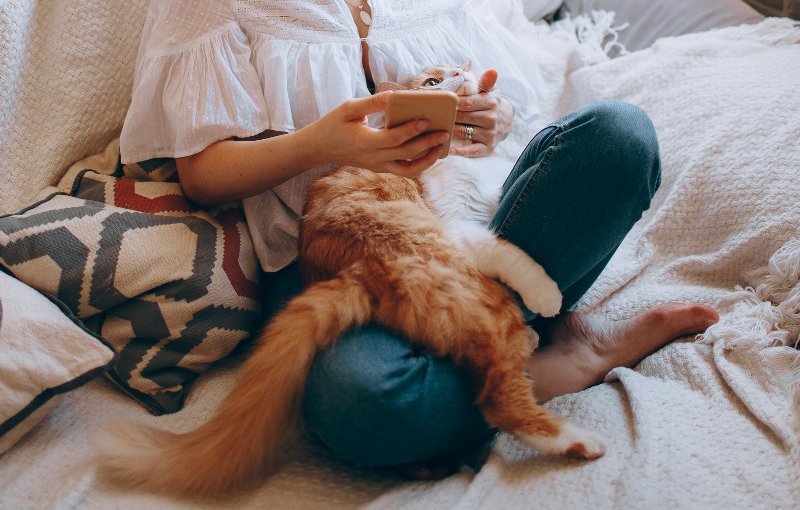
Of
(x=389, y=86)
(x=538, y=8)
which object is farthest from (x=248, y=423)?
(x=538, y=8)

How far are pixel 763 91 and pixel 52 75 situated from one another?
1.55 m

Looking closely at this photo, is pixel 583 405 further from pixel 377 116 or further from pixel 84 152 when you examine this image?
pixel 84 152

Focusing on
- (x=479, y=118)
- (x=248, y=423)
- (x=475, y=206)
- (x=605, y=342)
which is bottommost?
(x=605, y=342)

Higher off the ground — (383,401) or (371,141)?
(371,141)

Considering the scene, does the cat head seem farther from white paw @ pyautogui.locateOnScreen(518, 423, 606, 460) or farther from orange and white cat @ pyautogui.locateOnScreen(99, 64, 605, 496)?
white paw @ pyautogui.locateOnScreen(518, 423, 606, 460)

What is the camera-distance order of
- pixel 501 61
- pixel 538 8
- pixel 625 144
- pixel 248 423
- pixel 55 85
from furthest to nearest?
1. pixel 538 8
2. pixel 501 61
3. pixel 55 85
4. pixel 625 144
5. pixel 248 423

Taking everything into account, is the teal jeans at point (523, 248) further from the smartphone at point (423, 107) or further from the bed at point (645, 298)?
the smartphone at point (423, 107)

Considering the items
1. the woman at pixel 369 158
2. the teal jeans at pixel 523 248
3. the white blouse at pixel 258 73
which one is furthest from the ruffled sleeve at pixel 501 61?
the teal jeans at pixel 523 248

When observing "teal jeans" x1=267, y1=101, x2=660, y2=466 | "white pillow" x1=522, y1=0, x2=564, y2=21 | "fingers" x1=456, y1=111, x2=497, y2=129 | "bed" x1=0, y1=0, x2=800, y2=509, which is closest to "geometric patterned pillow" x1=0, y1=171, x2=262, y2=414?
"bed" x1=0, y1=0, x2=800, y2=509

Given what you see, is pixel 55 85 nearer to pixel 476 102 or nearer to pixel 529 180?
A: pixel 476 102

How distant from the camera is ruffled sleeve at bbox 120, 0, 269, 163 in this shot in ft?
3.57

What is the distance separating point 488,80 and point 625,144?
0.34 meters

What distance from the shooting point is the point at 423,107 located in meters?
0.90

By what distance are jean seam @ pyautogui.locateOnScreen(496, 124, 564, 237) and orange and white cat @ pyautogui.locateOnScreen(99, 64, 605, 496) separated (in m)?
0.05
